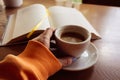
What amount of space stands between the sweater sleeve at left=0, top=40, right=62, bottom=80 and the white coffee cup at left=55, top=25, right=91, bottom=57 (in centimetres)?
5

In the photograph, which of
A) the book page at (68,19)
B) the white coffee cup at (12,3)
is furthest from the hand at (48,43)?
the white coffee cup at (12,3)

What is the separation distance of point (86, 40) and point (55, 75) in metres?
0.15

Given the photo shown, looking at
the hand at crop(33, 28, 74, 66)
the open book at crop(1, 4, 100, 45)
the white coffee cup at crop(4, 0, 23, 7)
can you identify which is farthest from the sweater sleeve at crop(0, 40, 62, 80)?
the white coffee cup at crop(4, 0, 23, 7)

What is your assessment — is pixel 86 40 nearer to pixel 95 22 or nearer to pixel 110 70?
pixel 110 70

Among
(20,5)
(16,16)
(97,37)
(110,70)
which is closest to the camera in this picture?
(110,70)

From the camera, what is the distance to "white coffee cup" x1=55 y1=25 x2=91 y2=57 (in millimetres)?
549

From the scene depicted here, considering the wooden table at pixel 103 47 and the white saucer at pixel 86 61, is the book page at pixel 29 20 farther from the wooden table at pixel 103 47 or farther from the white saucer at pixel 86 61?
the white saucer at pixel 86 61

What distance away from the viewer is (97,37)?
0.74 metres

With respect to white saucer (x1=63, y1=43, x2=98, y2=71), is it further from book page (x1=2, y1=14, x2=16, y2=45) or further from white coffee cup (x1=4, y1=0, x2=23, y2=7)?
white coffee cup (x1=4, y1=0, x2=23, y2=7)

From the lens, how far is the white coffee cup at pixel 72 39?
549mm

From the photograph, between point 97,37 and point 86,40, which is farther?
point 97,37

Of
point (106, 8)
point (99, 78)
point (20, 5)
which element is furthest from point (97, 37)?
point (20, 5)

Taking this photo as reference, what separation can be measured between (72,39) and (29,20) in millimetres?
242

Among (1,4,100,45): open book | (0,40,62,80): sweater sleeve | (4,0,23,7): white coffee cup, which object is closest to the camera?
(0,40,62,80): sweater sleeve
